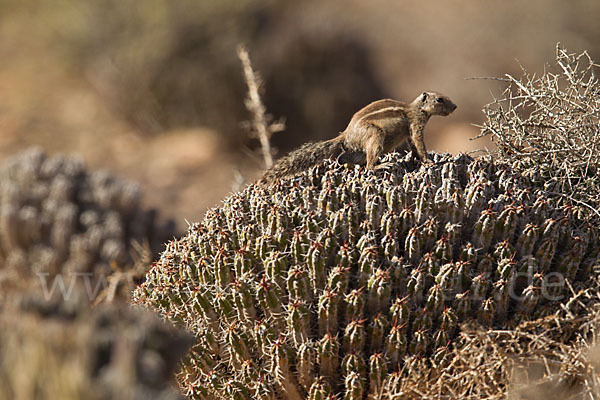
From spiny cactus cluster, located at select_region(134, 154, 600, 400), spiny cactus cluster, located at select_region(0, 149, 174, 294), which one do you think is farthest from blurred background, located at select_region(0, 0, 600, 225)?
spiny cactus cluster, located at select_region(134, 154, 600, 400)

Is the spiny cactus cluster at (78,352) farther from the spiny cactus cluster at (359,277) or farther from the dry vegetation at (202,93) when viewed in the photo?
the dry vegetation at (202,93)

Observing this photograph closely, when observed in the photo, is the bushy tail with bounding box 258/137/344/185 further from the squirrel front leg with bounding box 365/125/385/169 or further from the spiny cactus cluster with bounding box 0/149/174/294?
the spiny cactus cluster with bounding box 0/149/174/294

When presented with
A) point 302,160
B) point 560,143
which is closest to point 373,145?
point 302,160

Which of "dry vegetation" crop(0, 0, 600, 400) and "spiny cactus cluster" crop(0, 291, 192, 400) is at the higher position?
"dry vegetation" crop(0, 0, 600, 400)

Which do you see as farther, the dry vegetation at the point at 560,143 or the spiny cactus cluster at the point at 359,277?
the dry vegetation at the point at 560,143

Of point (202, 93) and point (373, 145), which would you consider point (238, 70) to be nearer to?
point (202, 93)

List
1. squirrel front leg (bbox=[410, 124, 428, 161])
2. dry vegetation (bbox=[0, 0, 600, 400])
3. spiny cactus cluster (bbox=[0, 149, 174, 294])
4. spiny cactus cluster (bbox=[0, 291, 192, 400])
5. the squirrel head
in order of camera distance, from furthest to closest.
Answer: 1. spiny cactus cluster (bbox=[0, 149, 174, 294])
2. dry vegetation (bbox=[0, 0, 600, 400])
3. the squirrel head
4. squirrel front leg (bbox=[410, 124, 428, 161])
5. spiny cactus cluster (bbox=[0, 291, 192, 400])

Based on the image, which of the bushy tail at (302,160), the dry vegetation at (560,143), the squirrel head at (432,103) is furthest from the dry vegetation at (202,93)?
the bushy tail at (302,160)
